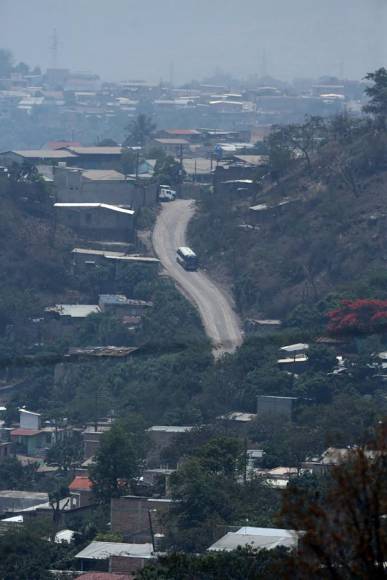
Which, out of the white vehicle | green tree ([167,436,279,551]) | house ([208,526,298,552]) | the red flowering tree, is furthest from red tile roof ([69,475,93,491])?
the white vehicle

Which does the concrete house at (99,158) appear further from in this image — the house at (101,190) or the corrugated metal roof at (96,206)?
the corrugated metal roof at (96,206)

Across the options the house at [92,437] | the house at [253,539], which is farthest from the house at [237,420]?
the house at [253,539]

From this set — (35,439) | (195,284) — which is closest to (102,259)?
(195,284)

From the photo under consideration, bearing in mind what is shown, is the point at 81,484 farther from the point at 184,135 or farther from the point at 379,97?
the point at 184,135

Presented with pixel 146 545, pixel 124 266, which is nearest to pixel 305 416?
pixel 146 545

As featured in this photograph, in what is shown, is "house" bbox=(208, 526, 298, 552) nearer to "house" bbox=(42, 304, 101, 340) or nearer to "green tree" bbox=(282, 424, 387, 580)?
"green tree" bbox=(282, 424, 387, 580)

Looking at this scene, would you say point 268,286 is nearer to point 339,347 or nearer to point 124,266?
point 124,266
